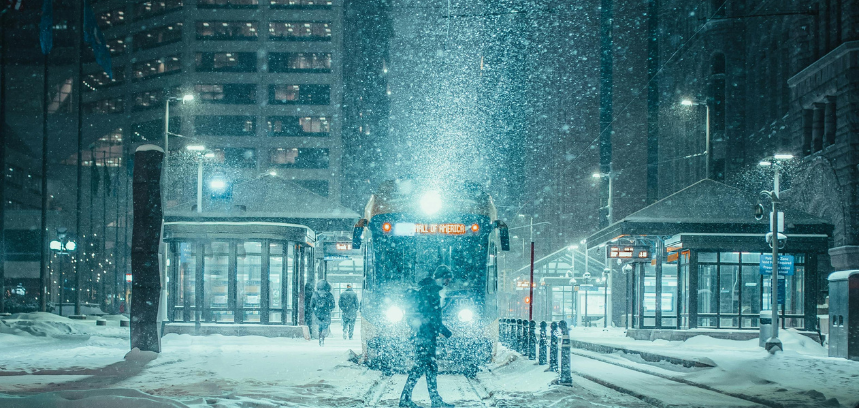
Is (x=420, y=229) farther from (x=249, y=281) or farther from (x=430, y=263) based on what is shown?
(x=249, y=281)

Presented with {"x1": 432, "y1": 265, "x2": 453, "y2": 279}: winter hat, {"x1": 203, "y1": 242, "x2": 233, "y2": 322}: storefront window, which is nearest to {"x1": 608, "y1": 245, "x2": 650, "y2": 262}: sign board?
{"x1": 203, "y1": 242, "x2": 233, "y2": 322}: storefront window

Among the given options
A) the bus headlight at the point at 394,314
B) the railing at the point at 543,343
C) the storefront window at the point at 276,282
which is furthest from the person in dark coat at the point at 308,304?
the bus headlight at the point at 394,314

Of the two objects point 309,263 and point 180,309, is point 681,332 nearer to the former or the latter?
point 309,263

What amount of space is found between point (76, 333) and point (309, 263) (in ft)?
29.1

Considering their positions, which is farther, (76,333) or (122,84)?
(122,84)

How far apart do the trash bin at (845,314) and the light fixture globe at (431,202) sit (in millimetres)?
10795

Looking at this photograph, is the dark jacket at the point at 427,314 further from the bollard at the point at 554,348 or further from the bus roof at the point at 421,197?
the bus roof at the point at 421,197

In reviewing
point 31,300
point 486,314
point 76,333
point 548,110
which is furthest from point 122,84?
point 486,314

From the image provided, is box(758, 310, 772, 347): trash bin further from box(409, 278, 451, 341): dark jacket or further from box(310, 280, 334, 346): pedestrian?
box(409, 278, 451, 341): dark jacket

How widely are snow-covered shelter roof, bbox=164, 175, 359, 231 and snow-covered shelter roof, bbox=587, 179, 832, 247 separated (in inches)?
441

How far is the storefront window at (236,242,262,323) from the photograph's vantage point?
2695cm

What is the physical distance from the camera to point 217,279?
27219 mm

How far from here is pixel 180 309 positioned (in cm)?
2717

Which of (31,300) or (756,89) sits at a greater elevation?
(756,89)
